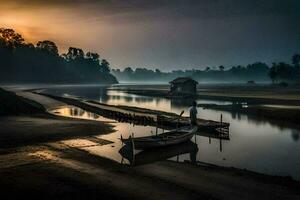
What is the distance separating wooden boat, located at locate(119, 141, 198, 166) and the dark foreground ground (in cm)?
173

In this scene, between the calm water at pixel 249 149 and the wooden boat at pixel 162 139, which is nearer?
the calm water at pixel 249 149

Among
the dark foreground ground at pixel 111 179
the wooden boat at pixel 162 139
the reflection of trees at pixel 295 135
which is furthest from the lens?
the reflection of trees at pixel 295 135

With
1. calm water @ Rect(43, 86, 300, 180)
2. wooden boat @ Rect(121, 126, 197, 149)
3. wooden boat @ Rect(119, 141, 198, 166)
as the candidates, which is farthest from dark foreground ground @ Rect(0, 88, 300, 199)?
wooden boat @ Rect(121, 126, 197, 149)

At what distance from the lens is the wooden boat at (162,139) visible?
24330 millimetres

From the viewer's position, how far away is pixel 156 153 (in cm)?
2555

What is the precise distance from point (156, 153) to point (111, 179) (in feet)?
28.1

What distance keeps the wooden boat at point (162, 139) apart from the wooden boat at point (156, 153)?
50cm

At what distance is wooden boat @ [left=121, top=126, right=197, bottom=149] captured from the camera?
24330 mm

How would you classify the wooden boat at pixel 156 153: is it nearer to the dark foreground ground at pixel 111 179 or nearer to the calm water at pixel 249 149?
the calm water at pixel 249 149

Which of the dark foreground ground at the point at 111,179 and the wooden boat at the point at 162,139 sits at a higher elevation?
the wooden boat at the point at 162,139

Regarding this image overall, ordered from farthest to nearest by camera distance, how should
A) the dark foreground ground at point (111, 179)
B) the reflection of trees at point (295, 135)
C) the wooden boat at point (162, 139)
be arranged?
1. the reflection of trees at point (295, 135)
2. the wooden boat at point (162, 139)
3. the dark foreground ground at point (111, 179)

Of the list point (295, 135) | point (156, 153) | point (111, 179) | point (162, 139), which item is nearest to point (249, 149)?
point (162, 139)

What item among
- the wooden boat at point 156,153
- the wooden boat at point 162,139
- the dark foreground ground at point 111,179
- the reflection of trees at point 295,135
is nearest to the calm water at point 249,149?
the reflection of trees at point 295,135

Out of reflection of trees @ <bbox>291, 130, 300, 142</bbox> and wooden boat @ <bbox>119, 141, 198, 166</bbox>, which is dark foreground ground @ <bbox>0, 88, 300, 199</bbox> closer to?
wooden boat @ <bbox>119, 141, 198, 166</bbox>
